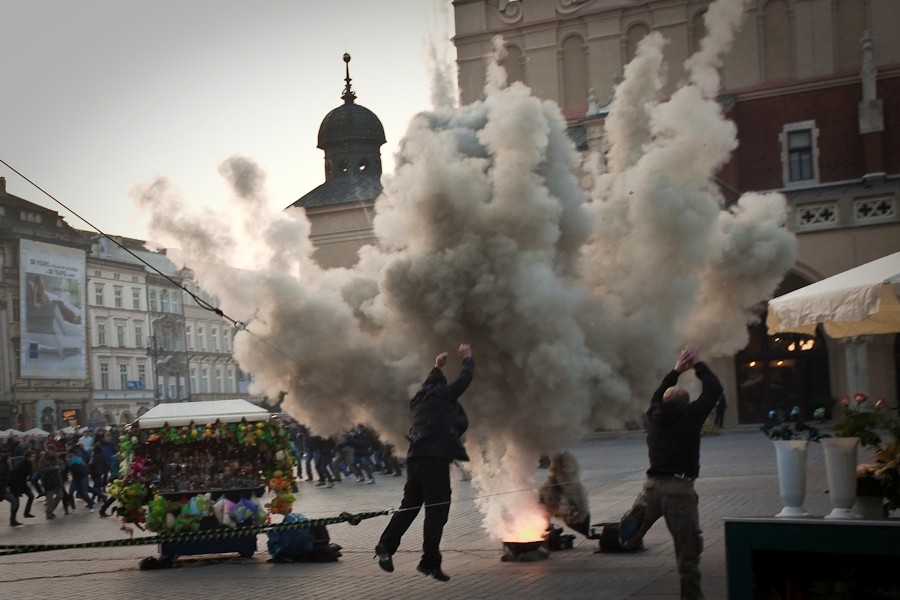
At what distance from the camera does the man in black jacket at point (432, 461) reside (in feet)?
37.4

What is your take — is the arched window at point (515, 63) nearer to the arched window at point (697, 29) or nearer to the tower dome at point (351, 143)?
the arched window at point (697, 29)

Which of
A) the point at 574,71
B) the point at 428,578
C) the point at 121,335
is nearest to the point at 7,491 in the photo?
the point at 428,578

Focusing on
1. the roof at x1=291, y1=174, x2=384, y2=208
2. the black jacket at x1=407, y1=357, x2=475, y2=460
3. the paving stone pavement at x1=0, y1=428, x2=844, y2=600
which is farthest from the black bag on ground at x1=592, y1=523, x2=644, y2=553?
the roof at x1=291, y1=174, x2=384, y2=208

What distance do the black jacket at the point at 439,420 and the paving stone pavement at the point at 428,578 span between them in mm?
1316

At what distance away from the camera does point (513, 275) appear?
1288cm

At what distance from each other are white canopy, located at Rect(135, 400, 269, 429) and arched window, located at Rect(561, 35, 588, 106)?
2522cm

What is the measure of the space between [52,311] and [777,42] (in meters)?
40.4

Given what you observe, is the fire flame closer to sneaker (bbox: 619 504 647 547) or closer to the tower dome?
sneaker (bbox: 619 504 647 547)

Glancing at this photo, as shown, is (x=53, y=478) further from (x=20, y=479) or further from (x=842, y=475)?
(x=842, y=475)

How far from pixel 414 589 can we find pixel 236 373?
78295 mm

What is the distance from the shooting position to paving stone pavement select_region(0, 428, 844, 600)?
11.3m

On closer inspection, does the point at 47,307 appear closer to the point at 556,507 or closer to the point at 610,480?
the point at 610,480

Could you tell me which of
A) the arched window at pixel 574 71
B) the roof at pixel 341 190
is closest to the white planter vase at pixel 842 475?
the arched window at pixel 574 71

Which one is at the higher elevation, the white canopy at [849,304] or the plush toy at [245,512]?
the white canopy at [849,304]
